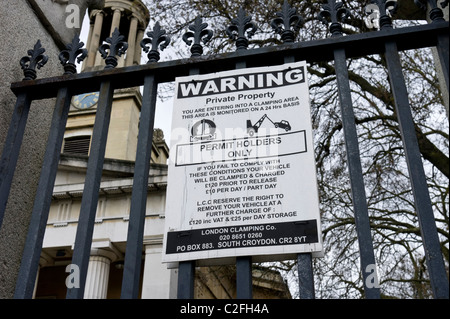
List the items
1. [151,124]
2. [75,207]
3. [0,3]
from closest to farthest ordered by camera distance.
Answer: [151,124]
[0,3]
[75,207]

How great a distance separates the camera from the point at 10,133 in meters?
3.14

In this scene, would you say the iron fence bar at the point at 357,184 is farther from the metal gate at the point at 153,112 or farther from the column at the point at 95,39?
the column at the point at 95,39

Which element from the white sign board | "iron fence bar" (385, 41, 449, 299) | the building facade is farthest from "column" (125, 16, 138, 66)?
"iron fence bar" (385, 41, 449, 299)

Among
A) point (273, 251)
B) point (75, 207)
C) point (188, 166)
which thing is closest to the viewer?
point (273, 251)

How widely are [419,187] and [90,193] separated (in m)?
1.66

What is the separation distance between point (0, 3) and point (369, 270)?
2.74m

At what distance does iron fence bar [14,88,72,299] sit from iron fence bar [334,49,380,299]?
160cm

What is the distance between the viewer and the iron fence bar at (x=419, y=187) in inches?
89.4

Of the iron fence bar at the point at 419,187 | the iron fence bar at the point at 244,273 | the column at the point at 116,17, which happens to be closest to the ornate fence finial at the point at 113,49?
the iron fence bar at the point at 244,273

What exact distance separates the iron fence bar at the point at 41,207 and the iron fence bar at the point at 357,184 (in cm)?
160

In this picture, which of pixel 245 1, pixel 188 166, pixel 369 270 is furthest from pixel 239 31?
pixel 245 1

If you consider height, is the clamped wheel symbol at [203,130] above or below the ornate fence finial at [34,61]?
below

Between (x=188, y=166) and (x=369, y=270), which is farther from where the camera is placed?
(x=188, y=166)
